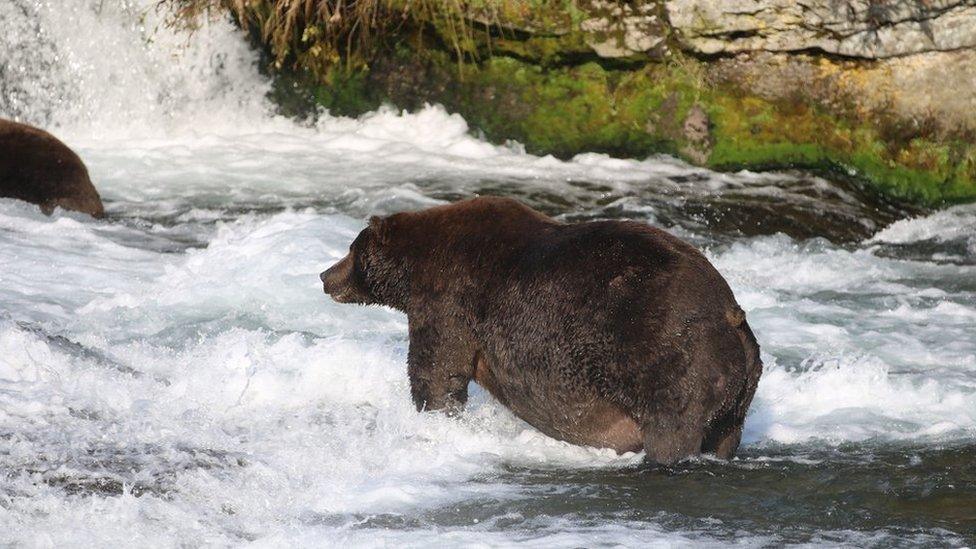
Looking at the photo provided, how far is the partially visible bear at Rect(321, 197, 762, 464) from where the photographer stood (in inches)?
228

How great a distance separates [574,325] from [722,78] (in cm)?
758

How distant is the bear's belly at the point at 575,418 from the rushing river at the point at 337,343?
0.11 meters

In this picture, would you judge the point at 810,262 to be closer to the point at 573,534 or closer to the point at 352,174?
the point at 352,174

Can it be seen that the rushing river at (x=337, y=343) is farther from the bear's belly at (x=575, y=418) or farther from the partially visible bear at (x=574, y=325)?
the partially visible bear at (x=574, y=325)

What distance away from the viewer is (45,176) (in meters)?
11.2

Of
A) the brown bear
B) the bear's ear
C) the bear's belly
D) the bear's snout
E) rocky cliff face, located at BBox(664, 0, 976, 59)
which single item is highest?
rocky cliff face, located at BBox(664, 0, 976, 59)

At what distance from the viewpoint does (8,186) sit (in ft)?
36.8

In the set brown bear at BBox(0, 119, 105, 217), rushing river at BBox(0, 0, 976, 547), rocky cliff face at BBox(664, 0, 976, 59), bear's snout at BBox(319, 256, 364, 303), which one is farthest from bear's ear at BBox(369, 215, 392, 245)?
rocky cliff face at BBox(664, 0, 976, 59)

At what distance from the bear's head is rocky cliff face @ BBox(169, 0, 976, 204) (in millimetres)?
6188

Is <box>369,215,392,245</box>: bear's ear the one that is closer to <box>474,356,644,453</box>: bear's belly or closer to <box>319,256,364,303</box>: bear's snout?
<box>319,256,364,303</box>: bear's snout

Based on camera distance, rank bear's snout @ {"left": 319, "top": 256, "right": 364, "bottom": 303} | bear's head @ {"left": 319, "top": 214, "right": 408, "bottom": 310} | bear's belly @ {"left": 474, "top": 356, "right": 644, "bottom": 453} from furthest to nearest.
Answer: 1. bear's snout @ {"left": 319, "top": 256, "right": 364, "bottom": 303}
2. bear's head @ {"left": 319, "top": 214, "right": 408, "bottom": 310}
3. bear's belly @ {"left": 474, "top": 356, "right": 644, "bottom": 453}

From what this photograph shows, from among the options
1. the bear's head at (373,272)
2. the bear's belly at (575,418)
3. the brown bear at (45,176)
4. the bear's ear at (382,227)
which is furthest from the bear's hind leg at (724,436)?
the brown bear at (45,176)

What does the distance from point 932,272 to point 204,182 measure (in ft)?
20.8

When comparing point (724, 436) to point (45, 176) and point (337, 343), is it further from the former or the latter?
point (45, 176)
